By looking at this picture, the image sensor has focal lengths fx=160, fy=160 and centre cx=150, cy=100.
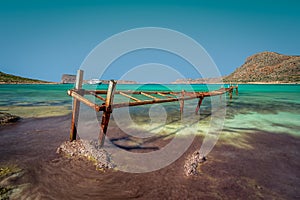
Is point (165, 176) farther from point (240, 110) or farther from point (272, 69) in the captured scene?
point (272, 69)

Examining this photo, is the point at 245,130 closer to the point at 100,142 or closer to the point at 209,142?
the point at 209,142

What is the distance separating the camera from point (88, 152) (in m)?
4.66

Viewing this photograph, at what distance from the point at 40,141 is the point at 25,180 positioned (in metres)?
2.81

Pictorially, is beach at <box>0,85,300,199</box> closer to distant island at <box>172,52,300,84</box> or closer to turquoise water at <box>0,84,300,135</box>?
turquoise water at <box>0,84,300,135</box>

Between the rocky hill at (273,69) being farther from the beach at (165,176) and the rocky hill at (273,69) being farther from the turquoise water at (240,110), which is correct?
the beach at (165,176)

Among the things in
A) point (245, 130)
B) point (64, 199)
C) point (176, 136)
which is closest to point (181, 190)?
point (64, 199)

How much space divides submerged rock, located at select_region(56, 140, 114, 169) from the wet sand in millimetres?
199

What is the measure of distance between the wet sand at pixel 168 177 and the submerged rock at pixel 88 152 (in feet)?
0.65

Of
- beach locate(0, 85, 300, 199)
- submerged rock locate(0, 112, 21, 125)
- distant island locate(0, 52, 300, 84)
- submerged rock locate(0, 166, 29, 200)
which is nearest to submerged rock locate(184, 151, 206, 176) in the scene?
beach locate(0, 85, 300, 199)

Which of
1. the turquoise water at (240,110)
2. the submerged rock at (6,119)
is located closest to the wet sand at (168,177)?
the submerged rock at (6,119)

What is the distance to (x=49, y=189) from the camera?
327 centimetres

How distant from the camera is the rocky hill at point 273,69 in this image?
366ft

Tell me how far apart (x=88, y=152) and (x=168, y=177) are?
240 centimetres

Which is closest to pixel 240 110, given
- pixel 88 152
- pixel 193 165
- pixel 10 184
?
pixel 193 165
